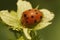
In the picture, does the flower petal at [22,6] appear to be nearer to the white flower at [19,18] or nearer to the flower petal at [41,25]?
the white flower at [19,18]

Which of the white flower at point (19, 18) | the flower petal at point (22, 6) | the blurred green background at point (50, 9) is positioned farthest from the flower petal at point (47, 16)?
the blurred green background at point (50, 9)

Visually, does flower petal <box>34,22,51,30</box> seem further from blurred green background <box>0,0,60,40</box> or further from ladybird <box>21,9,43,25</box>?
blurred green background <box>0,0,60,40</box>

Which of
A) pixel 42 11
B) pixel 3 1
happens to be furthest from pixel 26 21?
A: pixel 3 1

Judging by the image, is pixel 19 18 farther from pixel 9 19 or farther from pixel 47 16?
pixel 47 16

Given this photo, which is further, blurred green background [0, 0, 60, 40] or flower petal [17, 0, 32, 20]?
blurred green background [0, 0, 60, 40]

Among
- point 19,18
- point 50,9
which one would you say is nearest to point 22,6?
point 19,18

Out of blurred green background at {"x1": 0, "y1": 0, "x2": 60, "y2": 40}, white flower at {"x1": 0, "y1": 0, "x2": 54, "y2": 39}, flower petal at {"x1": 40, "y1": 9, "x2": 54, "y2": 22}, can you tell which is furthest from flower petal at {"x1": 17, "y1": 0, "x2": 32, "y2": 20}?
blurred green background at {"x1": 0, "y1": 0, "x2": 60, "y2": 40}
